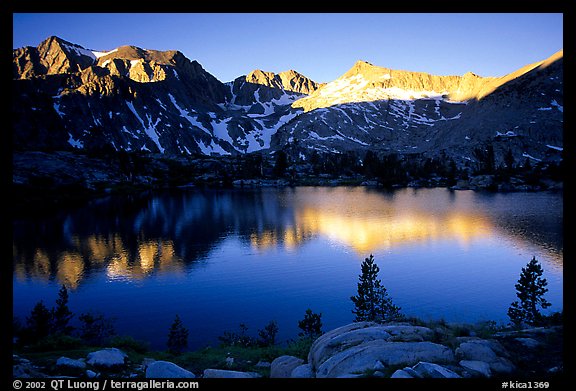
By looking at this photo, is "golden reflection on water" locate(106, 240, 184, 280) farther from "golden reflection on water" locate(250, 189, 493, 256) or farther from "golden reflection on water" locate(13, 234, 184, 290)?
"golden reflection on water" locate(250, 189, 493, 256)

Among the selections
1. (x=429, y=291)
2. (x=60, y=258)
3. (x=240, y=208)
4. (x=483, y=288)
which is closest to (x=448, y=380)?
(x=429, y=291)

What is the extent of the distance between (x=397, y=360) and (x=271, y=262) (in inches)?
1542

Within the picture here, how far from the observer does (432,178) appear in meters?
181

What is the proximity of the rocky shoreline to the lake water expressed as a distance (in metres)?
12.3

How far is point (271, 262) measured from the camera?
49906 millimetres

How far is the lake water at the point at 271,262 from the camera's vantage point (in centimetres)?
3284

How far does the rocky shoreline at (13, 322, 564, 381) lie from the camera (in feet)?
35.3

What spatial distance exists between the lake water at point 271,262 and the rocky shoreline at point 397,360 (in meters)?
12.3

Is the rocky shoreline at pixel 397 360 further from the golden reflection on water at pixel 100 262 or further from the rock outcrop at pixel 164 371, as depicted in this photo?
the golden reflection on water at pixel 100 262

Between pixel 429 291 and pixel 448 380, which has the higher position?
pixel 448 380

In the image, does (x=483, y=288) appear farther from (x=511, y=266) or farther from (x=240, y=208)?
(x=240, y=208)

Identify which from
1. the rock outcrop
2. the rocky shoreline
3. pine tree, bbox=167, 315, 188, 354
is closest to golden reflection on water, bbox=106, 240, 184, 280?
pine tree, bbox=167, 315, 188, 354
